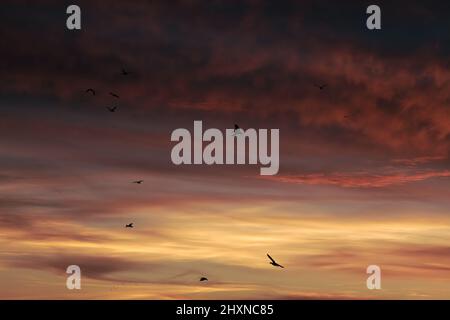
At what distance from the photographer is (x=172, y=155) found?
294 feet

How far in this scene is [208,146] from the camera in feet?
295

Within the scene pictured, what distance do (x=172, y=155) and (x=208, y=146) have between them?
401 centimetres
